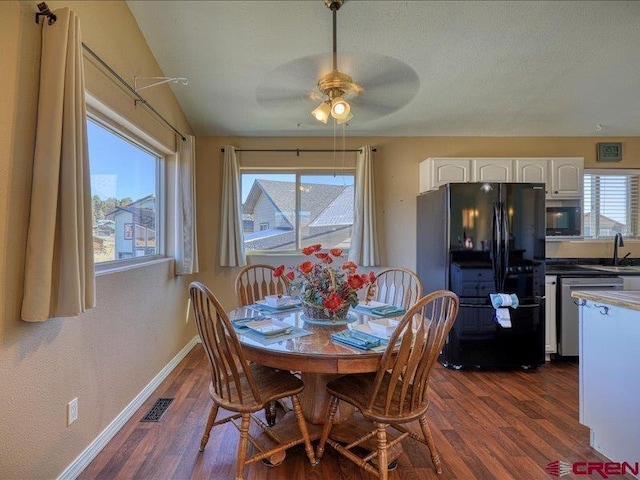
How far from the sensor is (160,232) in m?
3.21

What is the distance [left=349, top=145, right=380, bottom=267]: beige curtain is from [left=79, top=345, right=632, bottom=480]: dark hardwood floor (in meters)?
1.47

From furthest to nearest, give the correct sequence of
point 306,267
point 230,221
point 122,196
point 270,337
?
point 230,221
point 122,196
point 306,267
point 270,337

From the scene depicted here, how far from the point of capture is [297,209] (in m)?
4.05

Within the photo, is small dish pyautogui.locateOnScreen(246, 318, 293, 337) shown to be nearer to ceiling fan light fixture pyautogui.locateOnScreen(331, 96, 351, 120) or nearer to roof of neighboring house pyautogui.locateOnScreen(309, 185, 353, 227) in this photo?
ceiling fan light fixture pyautogui.locateOnScreen(331, 96, 351, 120)

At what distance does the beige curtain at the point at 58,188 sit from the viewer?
1.44 metres

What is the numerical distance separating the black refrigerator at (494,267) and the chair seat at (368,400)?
157cm

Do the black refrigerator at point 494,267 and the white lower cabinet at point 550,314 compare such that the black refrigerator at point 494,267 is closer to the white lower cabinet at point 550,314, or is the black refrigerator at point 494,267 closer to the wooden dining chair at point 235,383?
the white lower cabinet at point 550,314

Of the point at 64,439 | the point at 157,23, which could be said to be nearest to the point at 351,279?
the point at 64,439

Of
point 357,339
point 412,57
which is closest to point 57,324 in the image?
point 357,339

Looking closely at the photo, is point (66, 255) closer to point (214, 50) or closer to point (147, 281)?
point (147, 281)

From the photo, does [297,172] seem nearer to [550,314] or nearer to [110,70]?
[110,70]

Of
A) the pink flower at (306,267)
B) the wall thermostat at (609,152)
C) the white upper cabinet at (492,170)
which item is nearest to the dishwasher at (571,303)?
the white upper cabinet at (492,170)

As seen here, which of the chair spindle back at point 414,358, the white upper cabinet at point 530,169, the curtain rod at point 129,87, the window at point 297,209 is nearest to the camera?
the chair spindle back at point 414,358

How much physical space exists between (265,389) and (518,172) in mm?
3369
